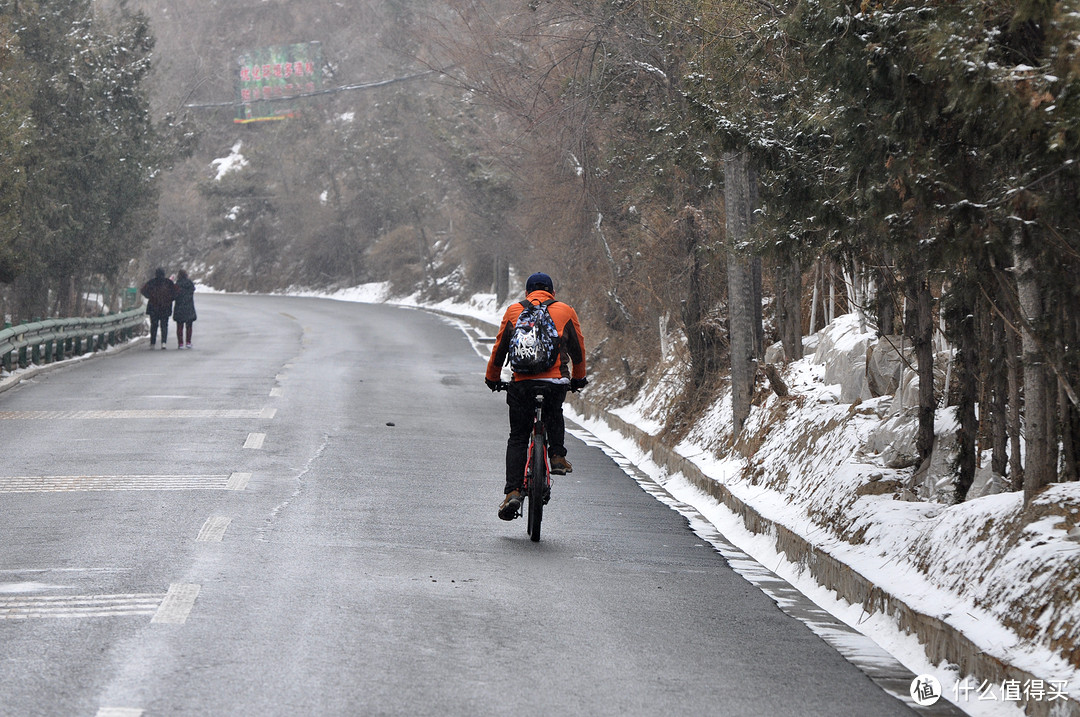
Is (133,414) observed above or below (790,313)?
below

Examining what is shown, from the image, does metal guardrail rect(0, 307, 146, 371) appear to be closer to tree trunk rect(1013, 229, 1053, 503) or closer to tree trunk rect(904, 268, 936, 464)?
tree trunk rect(904, 268, 936, 464)

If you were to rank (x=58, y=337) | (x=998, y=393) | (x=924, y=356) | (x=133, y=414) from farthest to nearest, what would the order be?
(x=58, y=337)
(x=133, y=414)
(x=924, y=356)
(x=998, y=393)

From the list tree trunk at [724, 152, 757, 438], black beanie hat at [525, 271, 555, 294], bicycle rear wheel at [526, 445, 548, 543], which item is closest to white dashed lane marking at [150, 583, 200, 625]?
bicycle rear wheel at [526, 445, 548, 543]

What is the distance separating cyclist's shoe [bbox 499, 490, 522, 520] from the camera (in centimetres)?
970

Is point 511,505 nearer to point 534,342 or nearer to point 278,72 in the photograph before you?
point 534,342

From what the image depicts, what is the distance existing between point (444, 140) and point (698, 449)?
3721 cm

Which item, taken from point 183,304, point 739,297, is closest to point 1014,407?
point 739,297

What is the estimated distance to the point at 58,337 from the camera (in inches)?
1033

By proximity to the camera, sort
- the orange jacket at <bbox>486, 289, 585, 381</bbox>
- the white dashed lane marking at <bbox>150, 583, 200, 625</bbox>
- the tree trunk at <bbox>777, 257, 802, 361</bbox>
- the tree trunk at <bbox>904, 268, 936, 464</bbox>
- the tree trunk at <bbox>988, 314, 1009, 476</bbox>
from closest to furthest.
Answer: the white dashed lane marking at <bbox>150, 583, 200, 625</bbox> < the tree trunk at <bbox>988, 314, 1009, 476</bbox> < the tree trunk at <bbox>904, 268, 936, 464</bbox> < the orange jacket at <bbox>486, 289, 585, 381</bbox> < the tree trunk at <bbox>777, 257, 802, 361</bbox>

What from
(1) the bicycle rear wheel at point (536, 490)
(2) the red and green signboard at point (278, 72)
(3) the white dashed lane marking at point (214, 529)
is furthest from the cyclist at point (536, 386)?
(2) the red and green signboard at point (278, 72)

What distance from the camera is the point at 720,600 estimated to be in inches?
313

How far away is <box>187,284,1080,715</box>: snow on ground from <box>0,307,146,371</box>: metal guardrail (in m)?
13.4

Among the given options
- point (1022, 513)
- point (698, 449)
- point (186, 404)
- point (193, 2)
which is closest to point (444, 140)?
point (186, 404)

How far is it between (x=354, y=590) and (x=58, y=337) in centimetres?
2051
